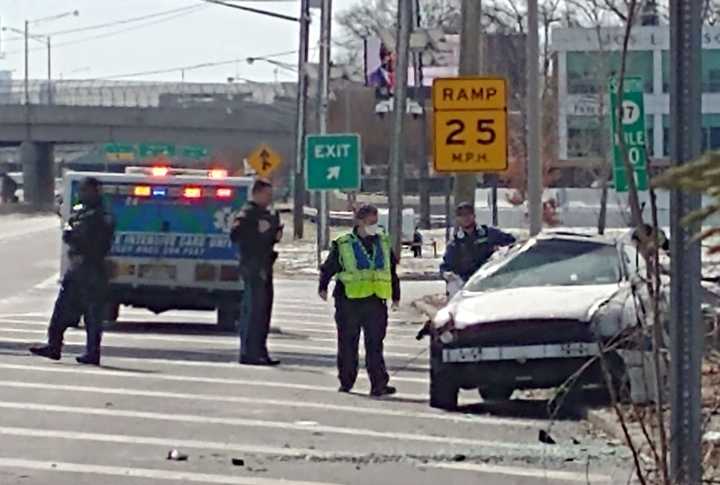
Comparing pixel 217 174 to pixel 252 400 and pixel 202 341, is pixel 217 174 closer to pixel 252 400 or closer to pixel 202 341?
pixel 202 341

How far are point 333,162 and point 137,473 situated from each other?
966 inches

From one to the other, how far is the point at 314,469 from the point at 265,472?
333 mm

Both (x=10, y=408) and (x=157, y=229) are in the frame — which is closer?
(x=10, y=408)

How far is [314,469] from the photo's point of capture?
1127 cm

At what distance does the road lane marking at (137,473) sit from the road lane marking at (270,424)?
2061 millimetres

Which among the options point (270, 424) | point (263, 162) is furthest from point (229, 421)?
point (263, 162)

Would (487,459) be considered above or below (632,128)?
below

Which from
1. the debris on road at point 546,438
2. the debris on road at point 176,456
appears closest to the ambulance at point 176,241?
the debris on road at point 546,438

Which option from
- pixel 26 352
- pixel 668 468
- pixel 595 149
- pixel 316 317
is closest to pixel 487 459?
pixel 668 468

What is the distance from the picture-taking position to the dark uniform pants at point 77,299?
59.6ft

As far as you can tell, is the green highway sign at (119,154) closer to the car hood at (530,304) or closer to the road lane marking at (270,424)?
the car hood at (530,304)

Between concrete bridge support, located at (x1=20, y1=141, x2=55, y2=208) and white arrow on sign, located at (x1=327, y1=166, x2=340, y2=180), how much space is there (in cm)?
6708

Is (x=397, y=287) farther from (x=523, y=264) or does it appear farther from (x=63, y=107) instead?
(x=63, y=107)

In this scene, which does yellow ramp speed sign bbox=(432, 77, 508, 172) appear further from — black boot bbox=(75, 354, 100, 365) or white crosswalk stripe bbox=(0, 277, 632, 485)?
black boot bbox=(75, 354, 100, 365)
